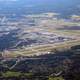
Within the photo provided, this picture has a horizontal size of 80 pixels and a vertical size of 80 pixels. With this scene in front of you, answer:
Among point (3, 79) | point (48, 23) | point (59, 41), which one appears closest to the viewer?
point (3, 79)

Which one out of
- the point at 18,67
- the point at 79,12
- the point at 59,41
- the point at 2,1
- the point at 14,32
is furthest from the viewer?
the point at 2,1

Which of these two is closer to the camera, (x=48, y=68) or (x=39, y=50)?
(x=48, y=68)

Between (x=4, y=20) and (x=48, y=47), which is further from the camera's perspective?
(x=4, y=20)

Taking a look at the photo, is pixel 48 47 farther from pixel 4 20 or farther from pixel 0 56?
pixel 4 20

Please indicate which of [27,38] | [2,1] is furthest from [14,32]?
[2,1]

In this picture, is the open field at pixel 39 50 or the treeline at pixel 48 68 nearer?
the treeline at pixel 48 68

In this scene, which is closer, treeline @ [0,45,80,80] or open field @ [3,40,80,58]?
treeline @ [0,45,80,80]

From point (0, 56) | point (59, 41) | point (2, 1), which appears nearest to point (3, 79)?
point (0, 56)

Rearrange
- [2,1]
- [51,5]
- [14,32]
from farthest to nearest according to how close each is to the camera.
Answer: [2,1], [51,5], [14,32]

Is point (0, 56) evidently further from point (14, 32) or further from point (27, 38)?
point (14, 32)
